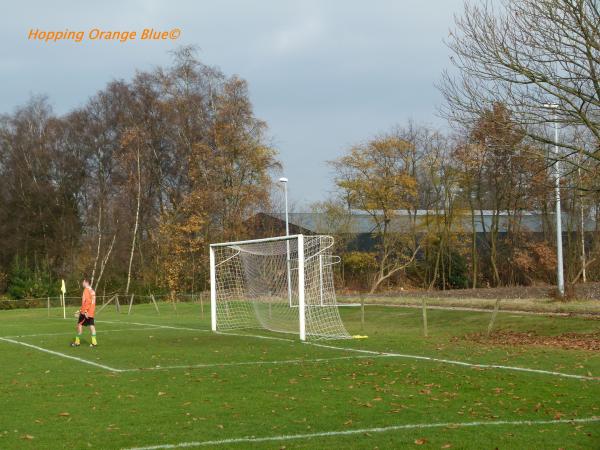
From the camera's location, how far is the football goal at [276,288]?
24.4 m

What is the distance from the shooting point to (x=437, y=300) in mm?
34906

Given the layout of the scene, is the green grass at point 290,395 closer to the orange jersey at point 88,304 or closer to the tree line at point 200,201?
the orange jersey at point 88,304

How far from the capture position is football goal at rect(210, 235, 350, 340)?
80.1 ft

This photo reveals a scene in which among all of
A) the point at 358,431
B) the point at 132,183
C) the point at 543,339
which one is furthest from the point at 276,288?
the point at 132,183

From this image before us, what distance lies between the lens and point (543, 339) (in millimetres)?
22188

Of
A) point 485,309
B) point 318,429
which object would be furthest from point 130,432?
point 485,309

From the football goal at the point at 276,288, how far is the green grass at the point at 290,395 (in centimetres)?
310

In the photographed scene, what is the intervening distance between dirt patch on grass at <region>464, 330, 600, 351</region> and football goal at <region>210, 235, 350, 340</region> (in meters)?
4.01

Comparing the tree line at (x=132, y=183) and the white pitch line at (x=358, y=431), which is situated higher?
the tree line at (x=132, y=183)

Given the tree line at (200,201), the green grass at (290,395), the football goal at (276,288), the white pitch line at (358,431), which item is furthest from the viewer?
the tree line at (200,201)

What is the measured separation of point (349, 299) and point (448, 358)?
894 inches

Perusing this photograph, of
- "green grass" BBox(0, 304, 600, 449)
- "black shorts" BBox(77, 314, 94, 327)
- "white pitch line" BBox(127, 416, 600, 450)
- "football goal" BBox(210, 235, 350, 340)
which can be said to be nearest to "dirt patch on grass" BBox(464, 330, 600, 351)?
"green grass" BBox(0, 304, 600, 449)

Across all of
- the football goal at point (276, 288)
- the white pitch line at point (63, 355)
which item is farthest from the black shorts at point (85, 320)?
the football goal at point (276, 288)

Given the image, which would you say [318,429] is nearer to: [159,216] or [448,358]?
[448,358]
